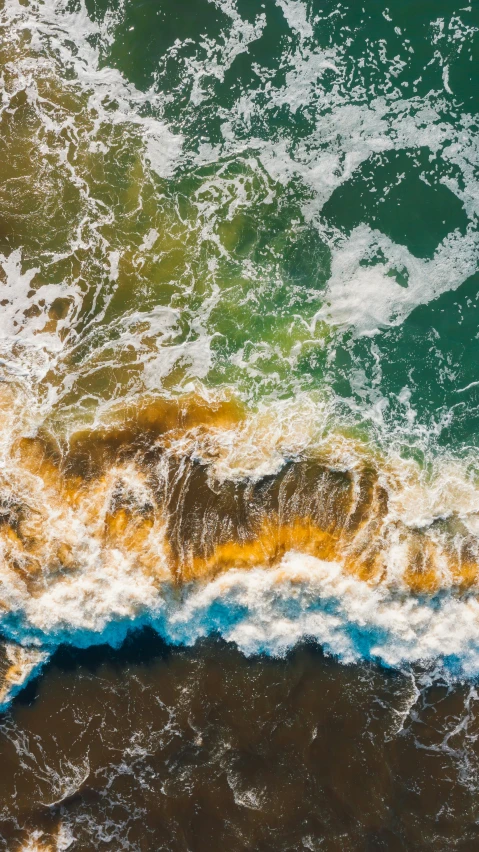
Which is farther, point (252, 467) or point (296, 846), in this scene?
point (252, 467)

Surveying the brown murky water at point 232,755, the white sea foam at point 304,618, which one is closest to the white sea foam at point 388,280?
the white sea foam at point 304,618

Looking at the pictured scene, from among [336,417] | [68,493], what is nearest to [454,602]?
[336,417]

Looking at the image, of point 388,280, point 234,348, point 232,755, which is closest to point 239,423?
point 234,348

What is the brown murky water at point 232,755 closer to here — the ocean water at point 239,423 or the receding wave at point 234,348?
the ocean water at point 239,423

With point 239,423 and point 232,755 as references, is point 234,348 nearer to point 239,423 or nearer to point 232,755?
point 239,423

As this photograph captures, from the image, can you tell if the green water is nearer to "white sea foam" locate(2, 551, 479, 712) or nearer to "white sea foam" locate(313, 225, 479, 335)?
"white sea foam" locate(313, 225, 479, 335)

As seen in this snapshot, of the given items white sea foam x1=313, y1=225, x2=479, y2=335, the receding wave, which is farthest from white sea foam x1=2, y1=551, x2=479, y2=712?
white sea foam x1=313, y1=225, x2=479, y2=335

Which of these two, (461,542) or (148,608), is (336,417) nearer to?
(461,542)
